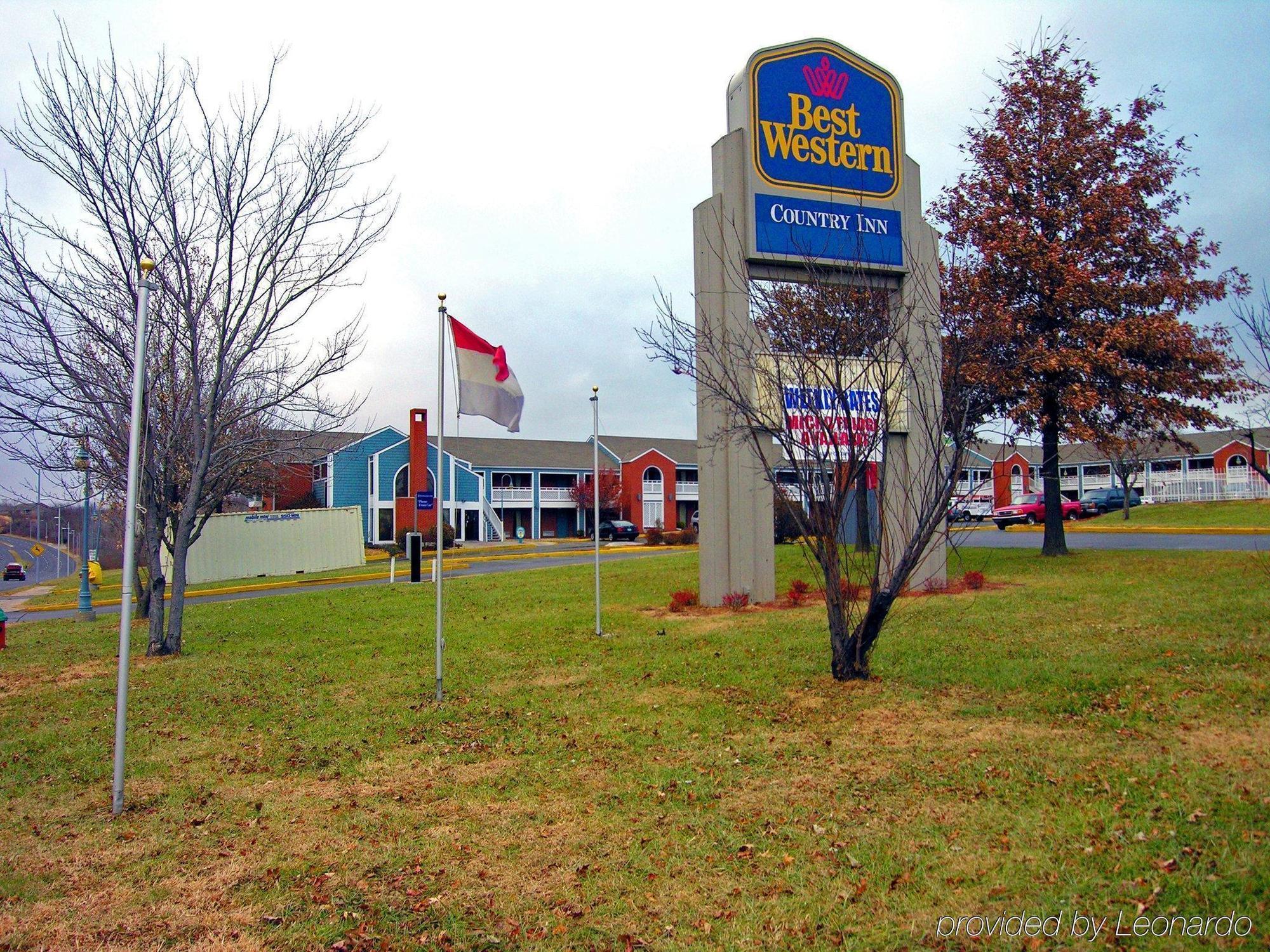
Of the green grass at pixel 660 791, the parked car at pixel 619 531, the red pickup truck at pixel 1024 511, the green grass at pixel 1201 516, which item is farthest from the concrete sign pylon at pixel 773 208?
the parked car at pixel 619 531

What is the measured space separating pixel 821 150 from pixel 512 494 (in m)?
43.5

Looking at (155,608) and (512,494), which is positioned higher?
(512,494)

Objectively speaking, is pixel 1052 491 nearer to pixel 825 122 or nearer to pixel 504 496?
pixel 825 122

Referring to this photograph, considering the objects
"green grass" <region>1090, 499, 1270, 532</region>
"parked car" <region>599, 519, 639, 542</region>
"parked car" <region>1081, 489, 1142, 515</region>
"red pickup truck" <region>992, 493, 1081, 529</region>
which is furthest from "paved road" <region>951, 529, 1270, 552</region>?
"parked car" <region>599, 519, 639, 542</region>

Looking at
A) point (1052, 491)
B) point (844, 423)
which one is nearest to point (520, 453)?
point (1052, 491)

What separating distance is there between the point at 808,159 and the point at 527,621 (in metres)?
8.93

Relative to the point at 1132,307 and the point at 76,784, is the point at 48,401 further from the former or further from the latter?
the point at 1132,307

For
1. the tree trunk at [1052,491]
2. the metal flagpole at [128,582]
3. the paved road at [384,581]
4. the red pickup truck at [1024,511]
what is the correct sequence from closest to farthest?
the metal flagpole at [128,582] → the tree trunk at [1052,491] → the paved road at [384,581] → the red pickup truck at [1024,511]

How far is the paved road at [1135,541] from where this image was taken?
21941mm

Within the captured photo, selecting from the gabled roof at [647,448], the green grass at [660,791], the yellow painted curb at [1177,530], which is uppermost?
the gabled roof at [647,448]

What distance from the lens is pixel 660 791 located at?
20.2 ft

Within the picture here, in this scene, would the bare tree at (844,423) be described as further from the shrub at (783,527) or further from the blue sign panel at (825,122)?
the shrub at (783,527)

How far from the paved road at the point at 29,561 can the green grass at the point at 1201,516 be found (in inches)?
1865

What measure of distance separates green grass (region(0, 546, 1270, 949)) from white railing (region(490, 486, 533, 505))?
44.2m
